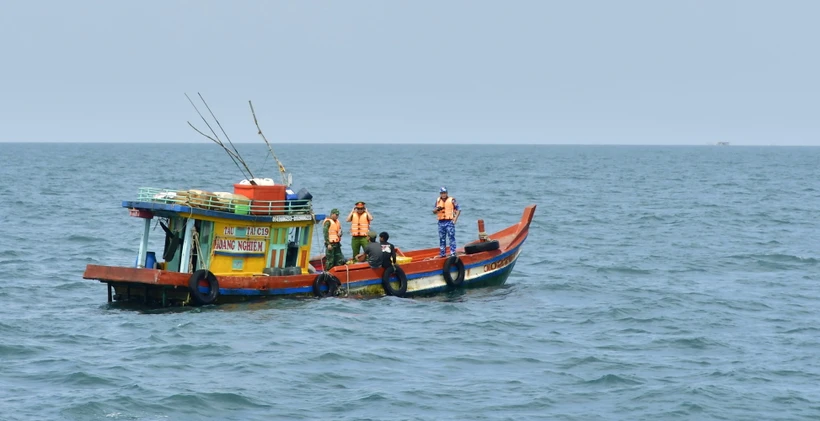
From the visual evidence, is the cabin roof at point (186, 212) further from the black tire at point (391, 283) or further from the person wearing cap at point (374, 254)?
the black tire at point (391, 283)

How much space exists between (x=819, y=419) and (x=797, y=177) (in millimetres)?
83970

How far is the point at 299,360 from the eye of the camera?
67.7 ft

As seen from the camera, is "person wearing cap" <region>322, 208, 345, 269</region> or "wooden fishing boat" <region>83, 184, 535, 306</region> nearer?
"wooden fishing boat" <region>83, 184, 535, 306</region>

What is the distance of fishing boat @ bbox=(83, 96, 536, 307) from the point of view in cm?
2412

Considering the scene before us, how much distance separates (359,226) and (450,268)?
2296 millimetres

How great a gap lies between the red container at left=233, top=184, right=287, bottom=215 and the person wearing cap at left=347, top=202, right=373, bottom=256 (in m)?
2.03

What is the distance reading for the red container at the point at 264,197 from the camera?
25141 mm

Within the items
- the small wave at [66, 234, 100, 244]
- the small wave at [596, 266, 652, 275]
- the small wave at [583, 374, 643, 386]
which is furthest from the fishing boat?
the small wave at [66, 234, 100, 244]

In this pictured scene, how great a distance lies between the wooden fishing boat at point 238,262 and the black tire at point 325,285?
0.8 inches

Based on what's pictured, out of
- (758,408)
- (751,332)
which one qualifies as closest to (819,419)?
(758,408)

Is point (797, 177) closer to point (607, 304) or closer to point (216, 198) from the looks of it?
point (607, 304)

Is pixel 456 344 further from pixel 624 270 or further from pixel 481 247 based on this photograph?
pixel 624 270

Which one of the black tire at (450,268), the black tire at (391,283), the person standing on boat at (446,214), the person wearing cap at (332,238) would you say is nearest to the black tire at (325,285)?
the person wearing cap at (332,238)

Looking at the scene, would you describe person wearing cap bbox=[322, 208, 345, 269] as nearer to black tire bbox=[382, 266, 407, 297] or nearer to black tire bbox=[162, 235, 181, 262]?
black tire bbox=[382, 266, 407, 297]
